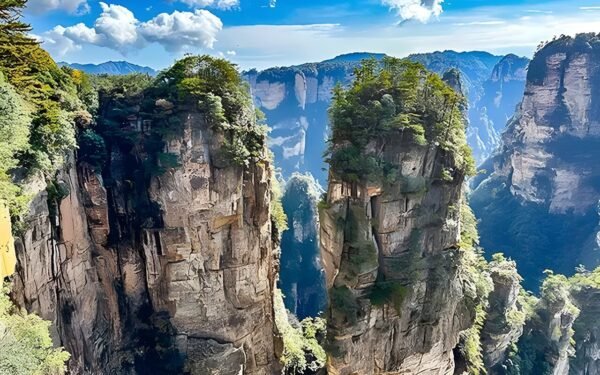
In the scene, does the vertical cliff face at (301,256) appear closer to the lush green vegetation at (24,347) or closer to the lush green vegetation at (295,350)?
the lush green vegetation at (295,350)

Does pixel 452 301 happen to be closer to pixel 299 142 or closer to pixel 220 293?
pixel 220 293

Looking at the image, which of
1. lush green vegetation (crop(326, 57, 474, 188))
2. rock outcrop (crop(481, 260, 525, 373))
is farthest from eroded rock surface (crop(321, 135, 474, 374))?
rock outcrop (crop(481, 260, 525, 373))

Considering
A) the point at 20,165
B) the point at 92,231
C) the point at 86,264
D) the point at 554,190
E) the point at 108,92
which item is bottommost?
the point at 554,190

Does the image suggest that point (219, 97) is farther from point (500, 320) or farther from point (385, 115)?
point (500, 320)

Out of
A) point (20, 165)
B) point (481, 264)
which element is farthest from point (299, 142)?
point (20, 165)

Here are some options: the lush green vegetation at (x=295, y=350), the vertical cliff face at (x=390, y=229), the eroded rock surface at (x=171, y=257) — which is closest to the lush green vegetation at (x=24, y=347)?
the eroded rock surface at (x=171, y=257)

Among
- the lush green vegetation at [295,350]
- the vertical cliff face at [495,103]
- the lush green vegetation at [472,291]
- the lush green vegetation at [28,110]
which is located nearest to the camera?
the lush green vegetation at [28,110]
